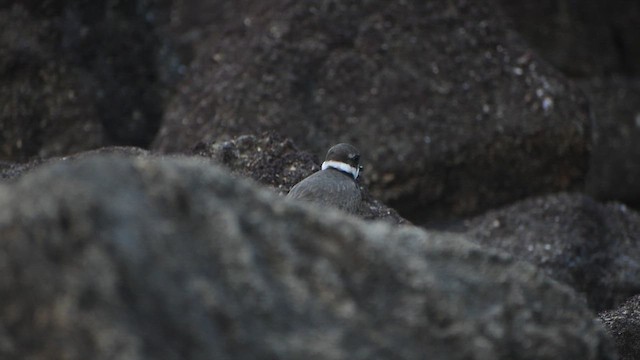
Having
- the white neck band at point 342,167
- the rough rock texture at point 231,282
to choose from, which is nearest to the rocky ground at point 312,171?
the rough rock texture at point 231,282

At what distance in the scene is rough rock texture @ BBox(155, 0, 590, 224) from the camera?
250 inches

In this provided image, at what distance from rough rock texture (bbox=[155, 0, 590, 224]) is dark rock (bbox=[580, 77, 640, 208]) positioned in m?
2.14

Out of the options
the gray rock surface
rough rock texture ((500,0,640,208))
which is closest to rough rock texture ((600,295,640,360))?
the gray rock surface

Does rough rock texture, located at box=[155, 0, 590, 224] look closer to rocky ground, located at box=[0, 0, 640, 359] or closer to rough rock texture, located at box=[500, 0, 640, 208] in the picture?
rocky ground, located at box=[0, 0, 640, 359]

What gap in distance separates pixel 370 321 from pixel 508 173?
4350 millimetres

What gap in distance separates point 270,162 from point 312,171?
23cm

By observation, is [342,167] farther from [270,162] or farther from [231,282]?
[231,282]

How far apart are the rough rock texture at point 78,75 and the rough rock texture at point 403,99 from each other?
375mm

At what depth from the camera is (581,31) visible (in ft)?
29.3

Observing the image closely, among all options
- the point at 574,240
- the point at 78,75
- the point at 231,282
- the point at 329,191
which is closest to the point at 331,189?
the point at 329,191

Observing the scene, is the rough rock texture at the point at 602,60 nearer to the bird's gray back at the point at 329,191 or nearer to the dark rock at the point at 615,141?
the dark rock at the point at 615,141

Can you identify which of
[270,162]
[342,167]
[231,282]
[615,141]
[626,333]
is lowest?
[615,141]

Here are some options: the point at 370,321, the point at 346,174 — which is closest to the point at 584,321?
the point at 370,321

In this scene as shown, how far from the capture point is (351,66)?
6.57 m
